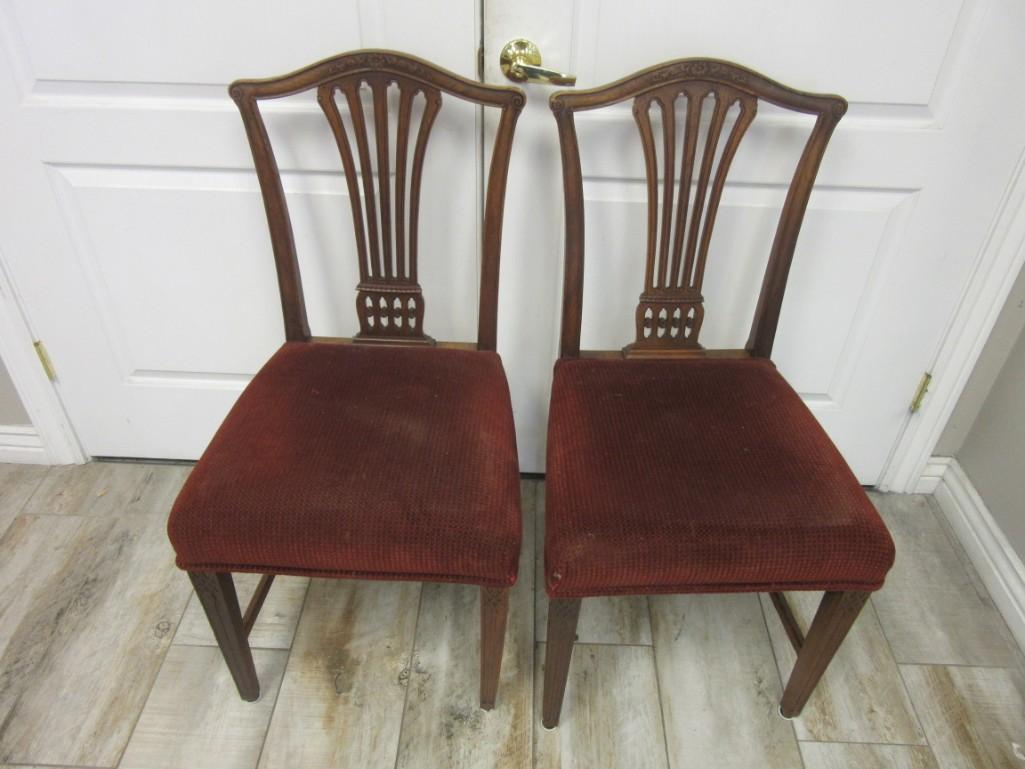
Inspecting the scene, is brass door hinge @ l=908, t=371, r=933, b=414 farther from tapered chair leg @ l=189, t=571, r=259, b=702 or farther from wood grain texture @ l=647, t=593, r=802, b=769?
tapered chair leg @ l=189, t=571, r=259, b=702

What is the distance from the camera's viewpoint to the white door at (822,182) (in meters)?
1.08

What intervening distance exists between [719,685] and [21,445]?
1.61 meters

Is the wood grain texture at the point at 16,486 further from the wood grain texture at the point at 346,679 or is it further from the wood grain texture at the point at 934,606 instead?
the wood grain texture at the point at 934,606

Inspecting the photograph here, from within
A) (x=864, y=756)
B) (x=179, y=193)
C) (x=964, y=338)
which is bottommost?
(x=864, y=756)

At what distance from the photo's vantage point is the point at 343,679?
48.0 inches

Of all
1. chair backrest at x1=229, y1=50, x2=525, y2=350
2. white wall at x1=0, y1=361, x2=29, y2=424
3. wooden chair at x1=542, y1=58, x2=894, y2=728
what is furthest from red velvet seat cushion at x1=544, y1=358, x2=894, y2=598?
white wall at x1=0, y1=361, x2=29, y2=424

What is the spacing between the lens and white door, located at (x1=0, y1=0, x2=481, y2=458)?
1109 mm

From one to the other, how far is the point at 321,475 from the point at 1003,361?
137 cm

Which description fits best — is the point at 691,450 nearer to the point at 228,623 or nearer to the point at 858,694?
the point at 858,694

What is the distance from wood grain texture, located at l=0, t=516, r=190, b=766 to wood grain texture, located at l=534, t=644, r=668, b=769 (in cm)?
71

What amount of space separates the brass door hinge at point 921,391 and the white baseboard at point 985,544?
0.20 metres

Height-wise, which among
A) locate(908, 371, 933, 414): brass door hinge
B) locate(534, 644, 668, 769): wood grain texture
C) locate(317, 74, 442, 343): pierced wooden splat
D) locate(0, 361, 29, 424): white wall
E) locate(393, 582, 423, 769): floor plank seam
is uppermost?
locate(317, 74, 442, 343): pierced wooden splat

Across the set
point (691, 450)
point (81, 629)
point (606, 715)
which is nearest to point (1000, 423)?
A: point (691, 450)

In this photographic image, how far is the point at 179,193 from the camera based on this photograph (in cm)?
128
